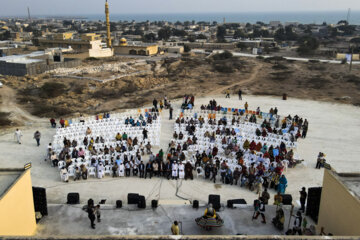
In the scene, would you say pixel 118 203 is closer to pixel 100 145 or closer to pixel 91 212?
Result: pixel 91 212

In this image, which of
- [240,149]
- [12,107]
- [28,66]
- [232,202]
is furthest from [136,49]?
[232,202]

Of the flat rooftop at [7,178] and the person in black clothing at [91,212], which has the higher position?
the flat rooftop at [7,178]

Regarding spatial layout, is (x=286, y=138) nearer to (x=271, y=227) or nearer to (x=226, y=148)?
(x=226, y=148)

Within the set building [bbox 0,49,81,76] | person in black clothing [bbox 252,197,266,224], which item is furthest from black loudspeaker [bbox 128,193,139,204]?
building [bbox 0,49,81,76]

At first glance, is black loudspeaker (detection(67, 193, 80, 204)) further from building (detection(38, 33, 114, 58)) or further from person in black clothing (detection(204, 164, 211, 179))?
building (detection(38, 33, 114, 58))

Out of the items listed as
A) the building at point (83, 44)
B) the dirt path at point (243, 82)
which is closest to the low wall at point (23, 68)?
the building at point (83, 44)

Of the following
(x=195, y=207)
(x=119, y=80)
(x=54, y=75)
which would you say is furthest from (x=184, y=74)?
(x=195, y=207)

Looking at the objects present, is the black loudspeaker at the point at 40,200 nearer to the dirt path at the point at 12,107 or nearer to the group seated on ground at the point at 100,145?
the group seated on ground at the point at 100,145
